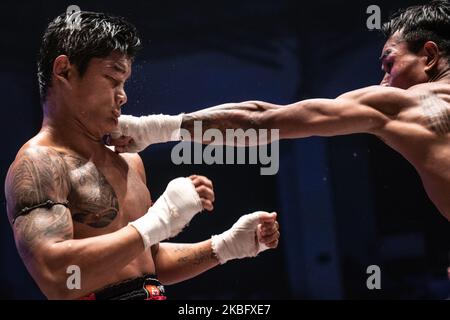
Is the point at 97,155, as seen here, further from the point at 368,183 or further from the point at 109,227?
the point at 368,183

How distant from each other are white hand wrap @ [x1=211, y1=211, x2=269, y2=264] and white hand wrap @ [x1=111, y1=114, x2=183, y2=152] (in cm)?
36

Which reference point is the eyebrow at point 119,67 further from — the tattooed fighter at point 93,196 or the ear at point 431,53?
the ear at point 431,53

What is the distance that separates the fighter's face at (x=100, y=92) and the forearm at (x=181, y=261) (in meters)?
0.50

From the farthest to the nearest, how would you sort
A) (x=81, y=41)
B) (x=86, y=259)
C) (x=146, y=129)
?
(x=146, y=129) → (x=81, y=41) → (x=86, y=259)

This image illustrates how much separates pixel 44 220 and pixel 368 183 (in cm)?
224

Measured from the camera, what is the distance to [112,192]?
2145 mm

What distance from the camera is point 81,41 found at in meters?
2.16

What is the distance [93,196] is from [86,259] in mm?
240

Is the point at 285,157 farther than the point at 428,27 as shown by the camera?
Yes

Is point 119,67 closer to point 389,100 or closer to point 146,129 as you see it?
point 146,129

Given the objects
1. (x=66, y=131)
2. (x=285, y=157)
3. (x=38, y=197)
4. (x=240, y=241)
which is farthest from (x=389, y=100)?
(x=285, y=157)

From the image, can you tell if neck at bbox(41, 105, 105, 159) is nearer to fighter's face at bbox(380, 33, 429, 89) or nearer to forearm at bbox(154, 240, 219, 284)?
forearm at bbox(154, 240, 219, 284)

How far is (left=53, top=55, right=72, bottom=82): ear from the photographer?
7.11 ft
